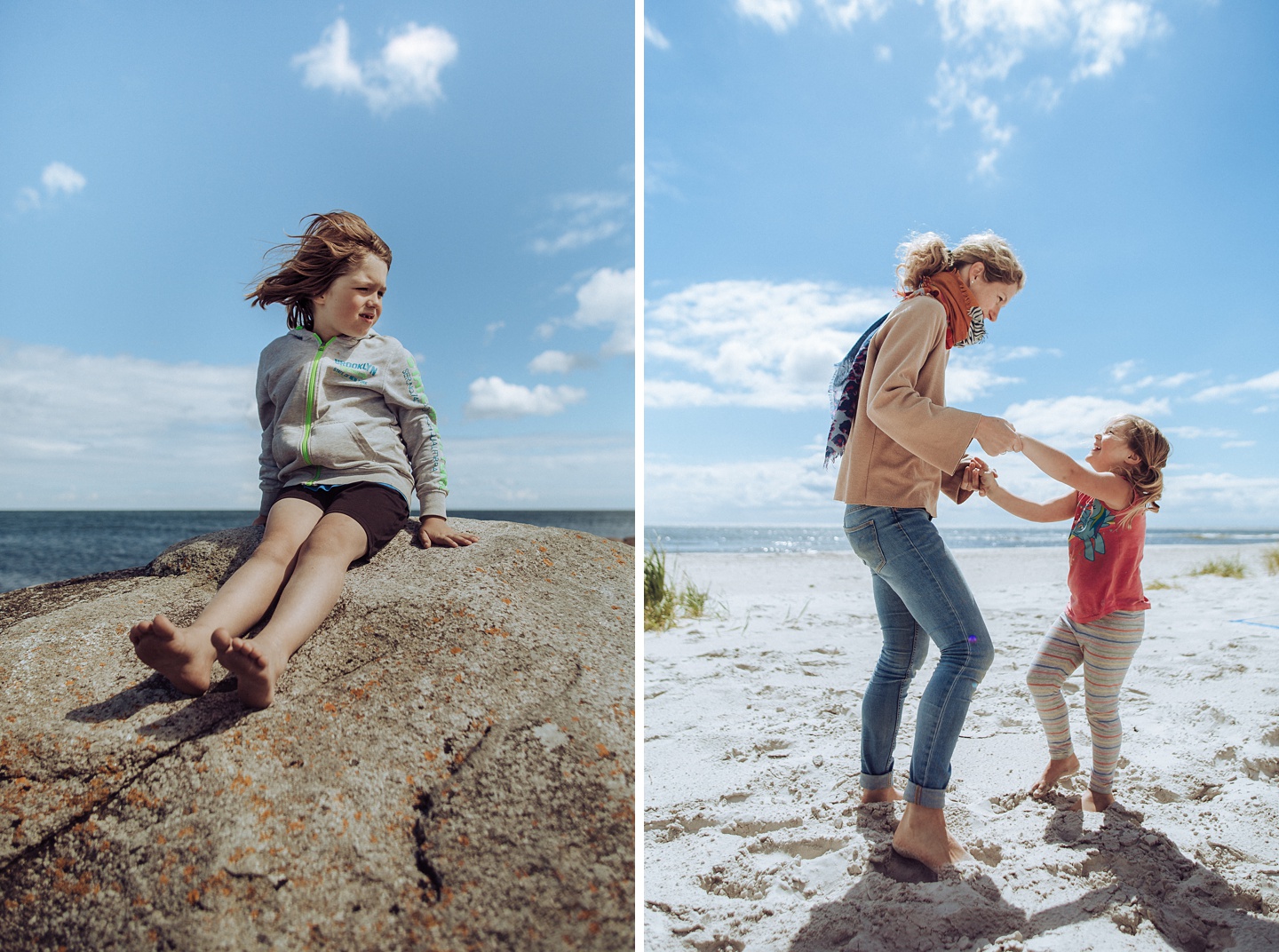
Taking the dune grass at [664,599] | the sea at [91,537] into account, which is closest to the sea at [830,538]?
the sea at [91,537]

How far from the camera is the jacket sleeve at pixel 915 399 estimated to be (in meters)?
1.76

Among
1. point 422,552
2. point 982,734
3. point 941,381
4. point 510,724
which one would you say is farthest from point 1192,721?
point 422,552

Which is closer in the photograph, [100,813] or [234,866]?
[234,866]

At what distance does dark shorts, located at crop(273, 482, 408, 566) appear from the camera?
199 centimetres

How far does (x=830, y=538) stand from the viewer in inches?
1169

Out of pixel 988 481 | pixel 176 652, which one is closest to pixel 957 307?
pixel 988 481

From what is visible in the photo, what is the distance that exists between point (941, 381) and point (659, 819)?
4.77ft

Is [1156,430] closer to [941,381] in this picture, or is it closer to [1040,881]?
[941,381]

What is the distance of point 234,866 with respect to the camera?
3.99ft

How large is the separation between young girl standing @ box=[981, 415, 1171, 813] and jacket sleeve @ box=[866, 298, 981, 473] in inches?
15.2

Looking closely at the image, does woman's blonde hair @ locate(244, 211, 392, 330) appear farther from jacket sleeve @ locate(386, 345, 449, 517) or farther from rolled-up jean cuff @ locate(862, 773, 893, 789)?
rolled-up jean cuff @ locate(862, 773, 893, 789)

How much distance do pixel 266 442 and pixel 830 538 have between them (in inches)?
1139

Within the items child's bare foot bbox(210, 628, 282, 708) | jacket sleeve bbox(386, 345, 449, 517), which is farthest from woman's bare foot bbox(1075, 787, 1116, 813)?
child's bare foot bbox(210, 628, 282, 708)

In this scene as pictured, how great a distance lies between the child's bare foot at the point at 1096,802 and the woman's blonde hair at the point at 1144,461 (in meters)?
0.77
